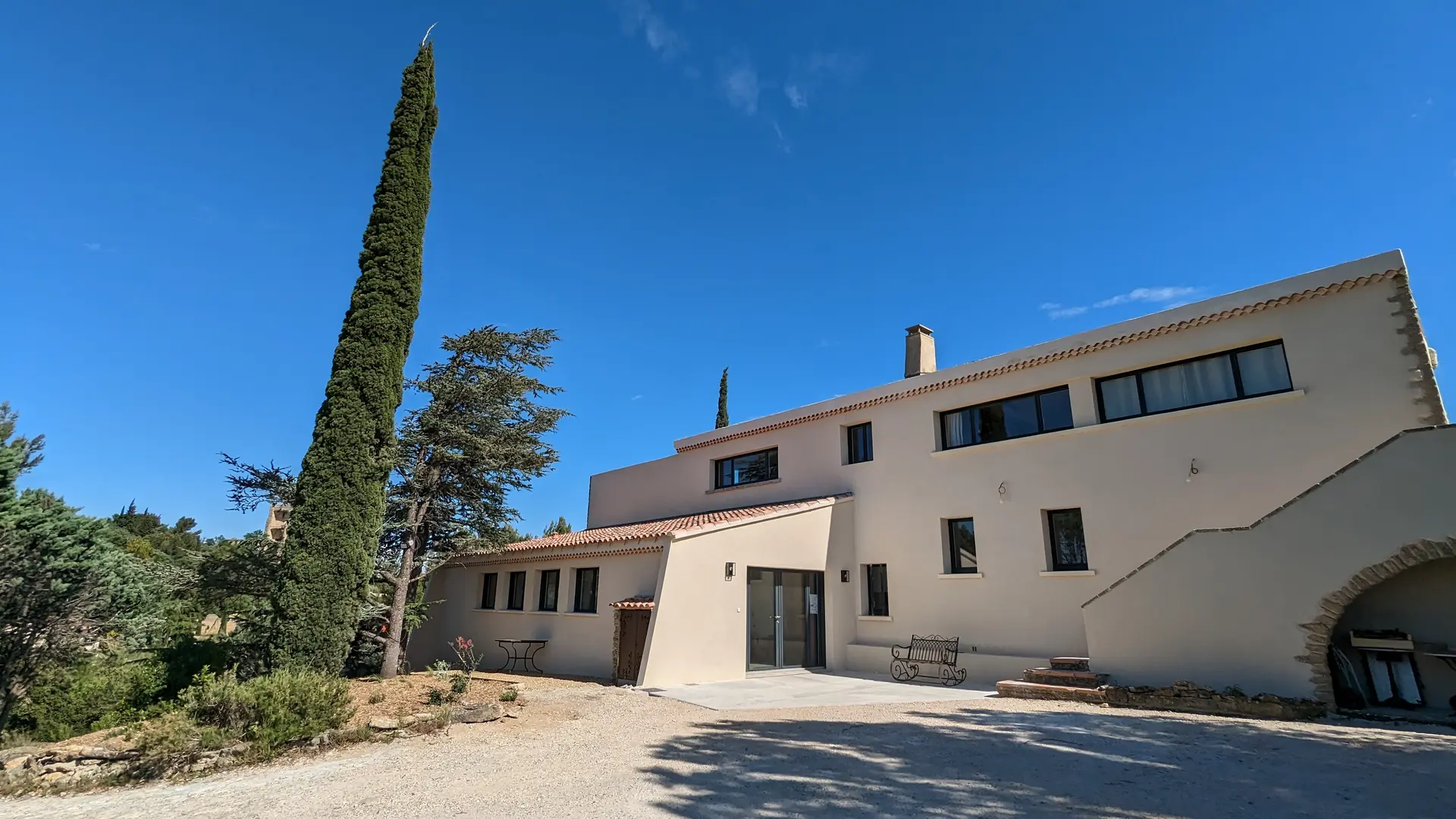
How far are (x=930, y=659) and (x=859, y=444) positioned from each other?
5826mm

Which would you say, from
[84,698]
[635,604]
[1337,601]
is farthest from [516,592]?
[1337,601]

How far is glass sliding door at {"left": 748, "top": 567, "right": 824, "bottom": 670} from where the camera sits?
14758 millimetres

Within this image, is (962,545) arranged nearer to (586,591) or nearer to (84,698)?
(586,591)

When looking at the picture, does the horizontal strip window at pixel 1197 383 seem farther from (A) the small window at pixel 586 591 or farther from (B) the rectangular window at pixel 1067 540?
(A) the small window at pixel 586 591

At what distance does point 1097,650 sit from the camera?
11.0 meters

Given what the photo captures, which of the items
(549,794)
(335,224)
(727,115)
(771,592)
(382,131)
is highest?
(727,115)

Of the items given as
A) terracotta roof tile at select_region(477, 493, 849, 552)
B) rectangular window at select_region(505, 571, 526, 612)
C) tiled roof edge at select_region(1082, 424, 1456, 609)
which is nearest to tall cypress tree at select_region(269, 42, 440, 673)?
terracotta roof tile at select_region(477, 493, 849, 552)

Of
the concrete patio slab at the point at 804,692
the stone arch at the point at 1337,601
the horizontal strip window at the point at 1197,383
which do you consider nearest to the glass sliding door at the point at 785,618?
the concrete patio slab at the point at 804,692

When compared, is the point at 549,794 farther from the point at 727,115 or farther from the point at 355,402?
the point at 727,115

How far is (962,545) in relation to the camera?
15.0m

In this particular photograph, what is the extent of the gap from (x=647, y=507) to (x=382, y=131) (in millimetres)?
13748

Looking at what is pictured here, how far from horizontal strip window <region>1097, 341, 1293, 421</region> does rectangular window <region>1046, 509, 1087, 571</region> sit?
222 cm

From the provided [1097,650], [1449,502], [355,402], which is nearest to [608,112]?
[355,402]

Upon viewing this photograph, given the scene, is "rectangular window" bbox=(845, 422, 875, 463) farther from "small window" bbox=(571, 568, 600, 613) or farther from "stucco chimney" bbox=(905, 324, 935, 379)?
"small window" bbox=(571, 568, 600, 613)
